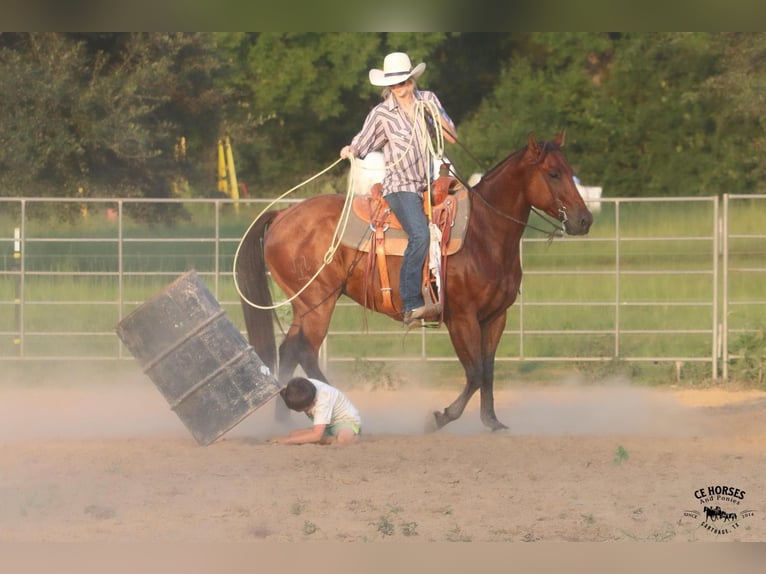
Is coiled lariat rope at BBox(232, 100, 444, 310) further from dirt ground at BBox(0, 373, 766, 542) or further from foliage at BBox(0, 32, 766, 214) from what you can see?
foliage at BBox(0, 32, 766, 214)

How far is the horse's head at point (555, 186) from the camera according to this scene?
930cm

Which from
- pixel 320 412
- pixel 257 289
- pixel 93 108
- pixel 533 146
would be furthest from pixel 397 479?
pixel 93 108

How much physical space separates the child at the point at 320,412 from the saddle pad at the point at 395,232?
1.02m

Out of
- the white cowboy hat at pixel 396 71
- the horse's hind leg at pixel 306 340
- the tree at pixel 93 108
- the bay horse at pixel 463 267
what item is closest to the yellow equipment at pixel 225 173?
the tree at pixel 93 108

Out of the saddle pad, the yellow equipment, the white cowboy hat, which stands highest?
the yellow equipment

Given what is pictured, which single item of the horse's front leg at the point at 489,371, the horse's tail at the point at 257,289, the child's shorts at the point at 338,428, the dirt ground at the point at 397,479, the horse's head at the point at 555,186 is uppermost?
the horse's head at the point at 555,186

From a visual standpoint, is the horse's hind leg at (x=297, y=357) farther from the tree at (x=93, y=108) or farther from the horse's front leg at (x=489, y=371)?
the tree at (x=93, y=108)

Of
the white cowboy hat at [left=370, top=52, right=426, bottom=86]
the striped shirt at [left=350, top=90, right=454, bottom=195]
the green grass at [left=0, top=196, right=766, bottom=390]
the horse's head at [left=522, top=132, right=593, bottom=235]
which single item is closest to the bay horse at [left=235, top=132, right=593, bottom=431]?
the horse's head at [left=522, top=132, right=593, bottom=235]

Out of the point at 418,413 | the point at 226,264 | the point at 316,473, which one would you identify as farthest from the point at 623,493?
the point at 226,264

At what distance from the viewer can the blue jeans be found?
916 centimetres

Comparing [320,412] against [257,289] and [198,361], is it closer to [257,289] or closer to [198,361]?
[198,361]

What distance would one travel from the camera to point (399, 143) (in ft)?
30.1

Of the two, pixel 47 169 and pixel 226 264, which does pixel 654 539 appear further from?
pixel 47 169

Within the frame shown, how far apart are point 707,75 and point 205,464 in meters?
22.8
